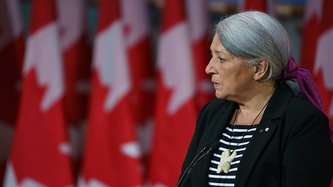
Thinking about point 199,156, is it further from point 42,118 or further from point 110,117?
point 42,118

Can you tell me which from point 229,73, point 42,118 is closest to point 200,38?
point 42,118

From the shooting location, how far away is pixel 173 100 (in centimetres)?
343

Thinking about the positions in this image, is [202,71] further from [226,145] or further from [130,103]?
[226,145]

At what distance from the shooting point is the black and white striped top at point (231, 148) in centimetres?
177

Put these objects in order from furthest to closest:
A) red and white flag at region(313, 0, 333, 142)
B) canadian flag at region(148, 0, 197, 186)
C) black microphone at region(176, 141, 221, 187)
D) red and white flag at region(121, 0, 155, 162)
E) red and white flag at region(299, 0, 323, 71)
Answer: red and white flag at region(121, 0, 155, 162) → canadian flag at region(148, 0, 197, 186) → red and white flag at region(299, 0, 323, 71) → red and white flag at region(313, 0, 333, 142) → black microphone at region(176, 141, 221, 187)

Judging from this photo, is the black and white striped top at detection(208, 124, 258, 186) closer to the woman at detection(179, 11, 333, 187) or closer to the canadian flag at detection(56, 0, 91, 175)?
the woman at detection(179, 11, 333, 187)

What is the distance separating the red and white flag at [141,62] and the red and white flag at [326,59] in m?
1.04

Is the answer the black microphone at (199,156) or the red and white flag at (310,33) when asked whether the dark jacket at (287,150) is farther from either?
the red and white flag at (310,33)

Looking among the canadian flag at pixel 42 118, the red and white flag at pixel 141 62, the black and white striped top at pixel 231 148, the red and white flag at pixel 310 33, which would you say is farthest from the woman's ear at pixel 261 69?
the red and white flag at pixel 141 62

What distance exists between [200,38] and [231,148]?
1.76 meters

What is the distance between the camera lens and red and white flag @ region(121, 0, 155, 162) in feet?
12.3

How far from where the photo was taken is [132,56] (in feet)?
12.4

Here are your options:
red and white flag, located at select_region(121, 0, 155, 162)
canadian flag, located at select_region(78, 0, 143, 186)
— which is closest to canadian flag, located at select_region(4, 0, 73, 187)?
canadian flag, located at select_region(78, 0, 143, 186)

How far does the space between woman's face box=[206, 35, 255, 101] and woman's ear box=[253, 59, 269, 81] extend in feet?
0.03
